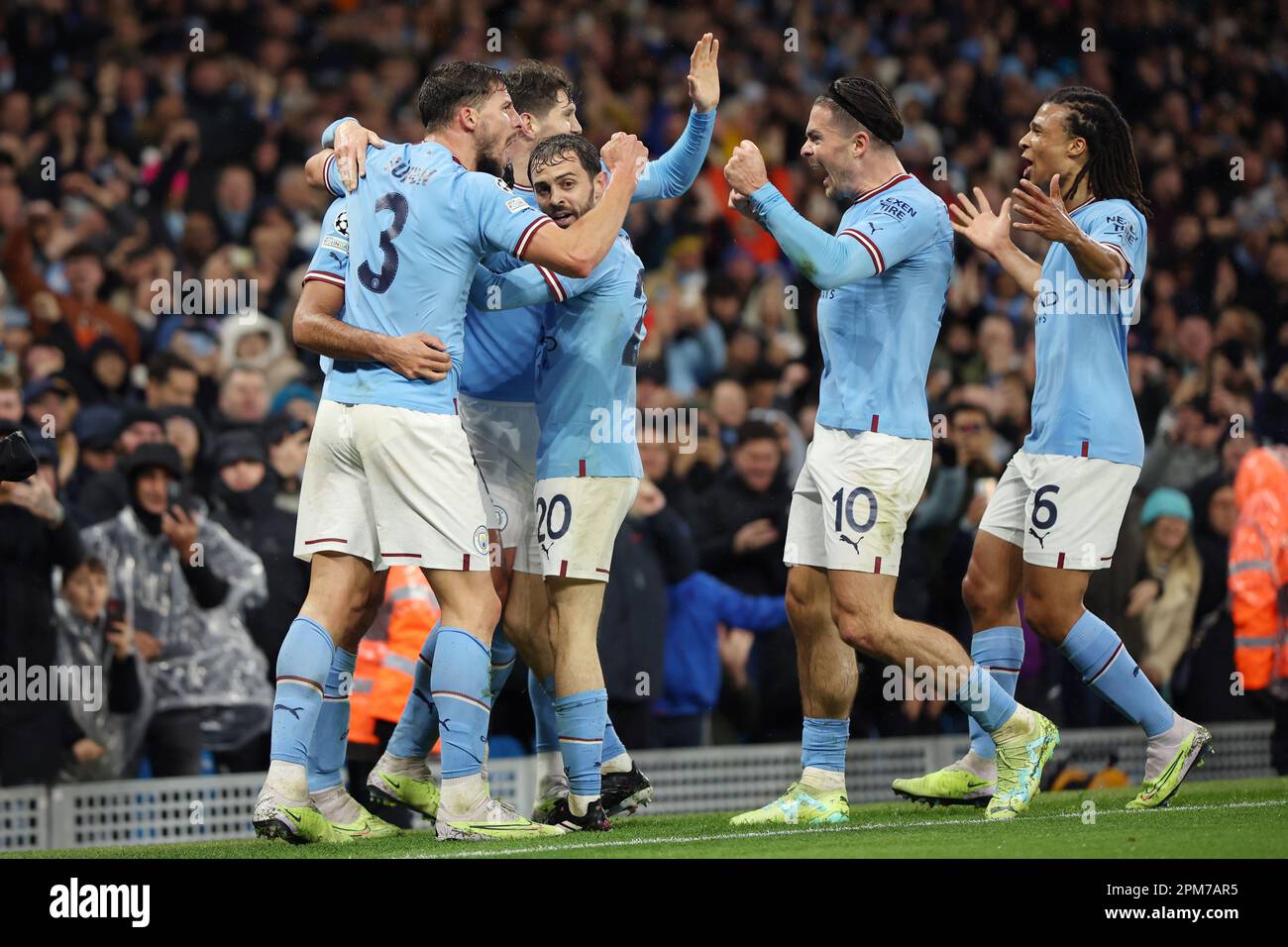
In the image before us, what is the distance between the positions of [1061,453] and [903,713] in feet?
11.6

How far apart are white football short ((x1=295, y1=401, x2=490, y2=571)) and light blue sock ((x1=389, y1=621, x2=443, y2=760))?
0.90 metres

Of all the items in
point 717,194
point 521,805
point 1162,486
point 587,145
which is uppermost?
point 717,194

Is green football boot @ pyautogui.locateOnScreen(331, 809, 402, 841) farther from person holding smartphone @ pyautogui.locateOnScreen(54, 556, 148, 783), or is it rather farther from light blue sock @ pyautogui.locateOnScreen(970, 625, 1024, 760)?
light blue sock @ pyautogui.locateOnScreen(970, 625, 1024, 760)

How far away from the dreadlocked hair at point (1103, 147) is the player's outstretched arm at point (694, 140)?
1.35 meters

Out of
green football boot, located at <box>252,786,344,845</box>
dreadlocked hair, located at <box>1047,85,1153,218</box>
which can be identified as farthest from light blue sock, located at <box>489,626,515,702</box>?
dreadlocked hair, located at <box>1047,85,1153,218</box>

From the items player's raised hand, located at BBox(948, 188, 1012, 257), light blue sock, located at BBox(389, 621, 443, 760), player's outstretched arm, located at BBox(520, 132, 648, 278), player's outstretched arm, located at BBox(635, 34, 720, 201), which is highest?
player's outstretched arm, located at BBox(635, 34, 720, 201)

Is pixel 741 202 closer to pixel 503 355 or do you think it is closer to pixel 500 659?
pixel 503 355

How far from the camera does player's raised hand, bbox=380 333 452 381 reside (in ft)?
21.3

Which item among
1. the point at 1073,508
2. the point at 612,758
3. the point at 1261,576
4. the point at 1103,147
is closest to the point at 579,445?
the point at 612,758

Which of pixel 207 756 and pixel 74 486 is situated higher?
pixel 74 486

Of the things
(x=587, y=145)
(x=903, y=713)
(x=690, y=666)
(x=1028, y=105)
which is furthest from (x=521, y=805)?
(x=1028, y=105)

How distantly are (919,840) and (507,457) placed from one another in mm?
2237

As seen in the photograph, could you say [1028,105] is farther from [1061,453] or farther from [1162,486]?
[1061,453]
